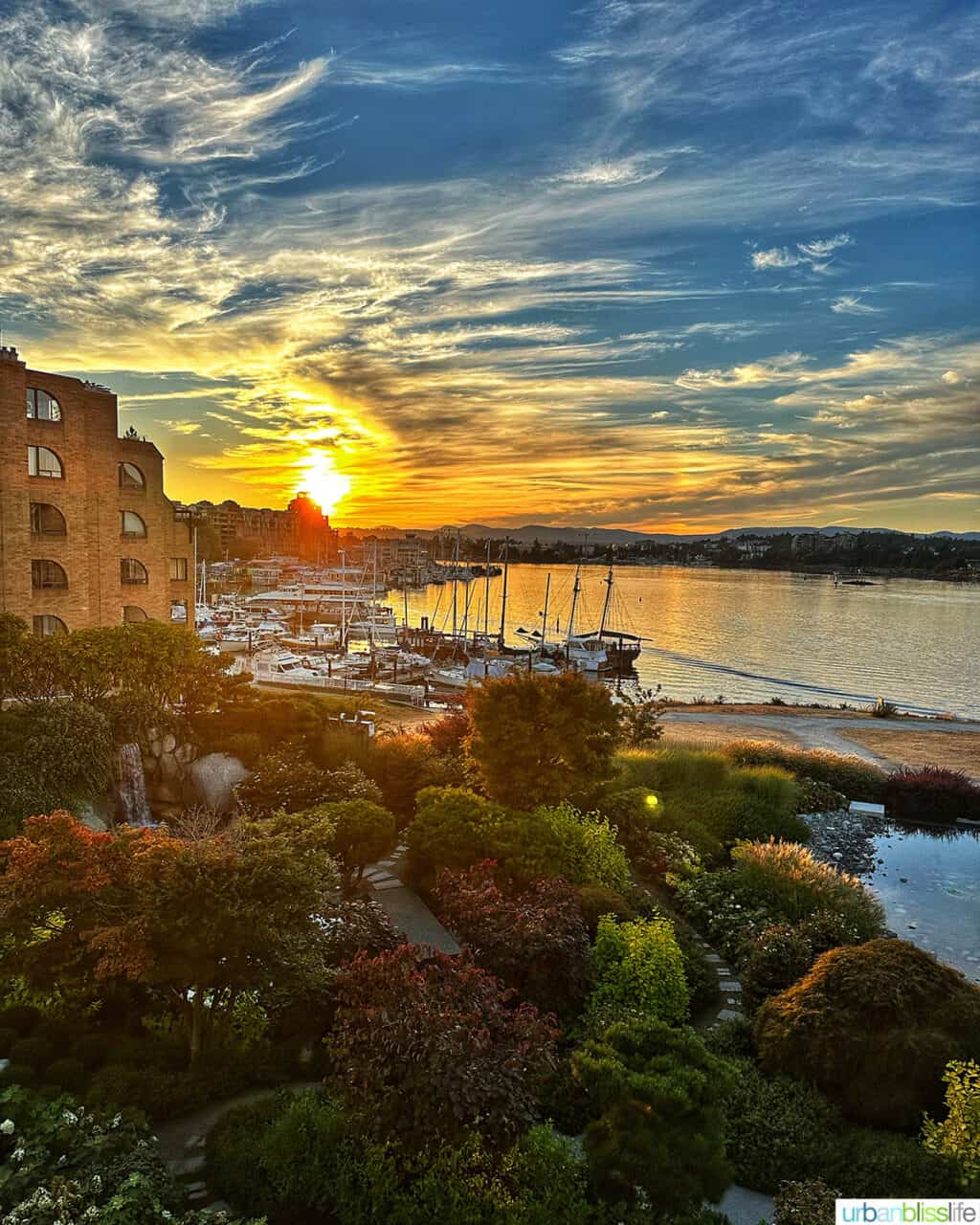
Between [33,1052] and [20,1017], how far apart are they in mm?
771

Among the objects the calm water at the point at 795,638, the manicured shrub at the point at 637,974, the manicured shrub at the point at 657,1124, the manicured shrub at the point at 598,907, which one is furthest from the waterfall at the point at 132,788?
the calm water at the point at 795,638

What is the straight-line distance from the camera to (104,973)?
6773 millimetres

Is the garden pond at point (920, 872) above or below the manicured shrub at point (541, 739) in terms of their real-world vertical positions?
below

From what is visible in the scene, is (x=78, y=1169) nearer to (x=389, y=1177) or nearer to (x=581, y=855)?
(x=389, y=1177)

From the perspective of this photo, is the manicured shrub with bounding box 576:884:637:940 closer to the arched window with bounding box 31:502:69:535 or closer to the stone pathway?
the stone pathway

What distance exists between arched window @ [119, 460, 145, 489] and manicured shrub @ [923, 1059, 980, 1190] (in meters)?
27.4

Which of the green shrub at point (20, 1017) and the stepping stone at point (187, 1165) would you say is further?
the green shrub at point (20, 1017)

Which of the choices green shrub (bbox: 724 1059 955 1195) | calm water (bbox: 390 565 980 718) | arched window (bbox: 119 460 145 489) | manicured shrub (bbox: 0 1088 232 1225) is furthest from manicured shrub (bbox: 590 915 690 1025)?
calm water (bbox: 390 565 980 718)

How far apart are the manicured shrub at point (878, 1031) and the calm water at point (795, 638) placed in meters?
42.6

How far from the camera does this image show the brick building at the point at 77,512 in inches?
902

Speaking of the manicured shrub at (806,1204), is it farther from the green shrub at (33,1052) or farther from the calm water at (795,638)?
the calm water at (795,638)

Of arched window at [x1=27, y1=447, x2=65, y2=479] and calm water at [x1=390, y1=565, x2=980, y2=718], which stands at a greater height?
arched window at [x1=27, y1=447, x2=65, y2=479]

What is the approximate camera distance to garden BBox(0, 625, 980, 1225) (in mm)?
5910

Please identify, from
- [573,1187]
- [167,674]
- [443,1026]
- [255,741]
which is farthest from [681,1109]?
[167,674]
